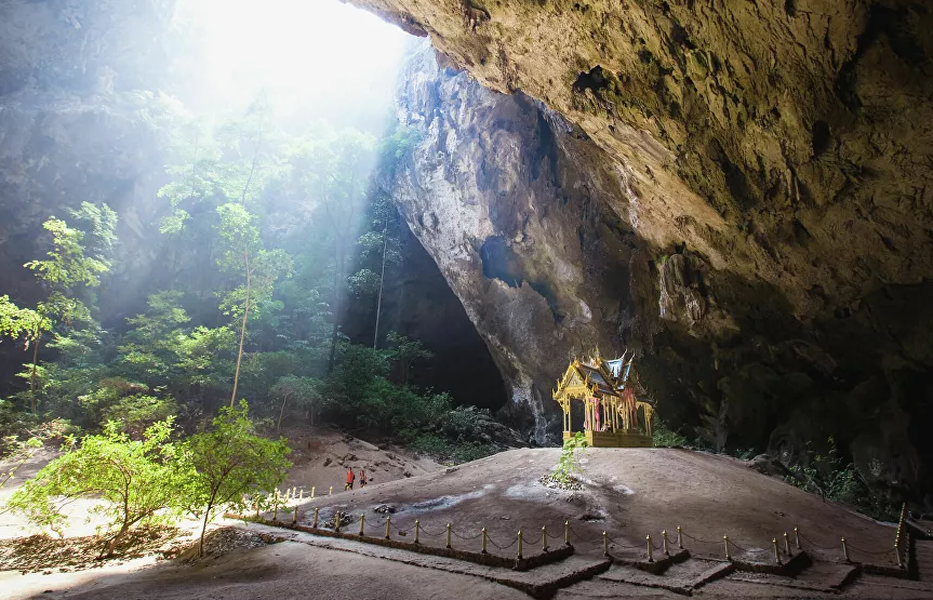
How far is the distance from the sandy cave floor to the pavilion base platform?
98cm

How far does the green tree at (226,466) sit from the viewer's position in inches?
378

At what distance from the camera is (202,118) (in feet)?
117

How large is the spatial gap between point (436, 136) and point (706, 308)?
1886cm

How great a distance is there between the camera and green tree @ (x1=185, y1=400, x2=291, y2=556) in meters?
9.59

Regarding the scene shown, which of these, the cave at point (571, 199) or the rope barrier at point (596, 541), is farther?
the cave at point (571, 199)

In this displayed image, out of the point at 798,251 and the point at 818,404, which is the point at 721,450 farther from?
the point at 798,251

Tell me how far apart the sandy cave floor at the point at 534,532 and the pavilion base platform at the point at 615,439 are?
98cm

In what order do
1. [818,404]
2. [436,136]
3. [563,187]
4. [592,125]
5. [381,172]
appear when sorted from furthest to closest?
[381,172]
[436,136]
[563,187]
[818,404]
[592,125]

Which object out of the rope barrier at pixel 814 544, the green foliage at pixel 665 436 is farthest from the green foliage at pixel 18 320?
the rope barrier at pixel 814 544

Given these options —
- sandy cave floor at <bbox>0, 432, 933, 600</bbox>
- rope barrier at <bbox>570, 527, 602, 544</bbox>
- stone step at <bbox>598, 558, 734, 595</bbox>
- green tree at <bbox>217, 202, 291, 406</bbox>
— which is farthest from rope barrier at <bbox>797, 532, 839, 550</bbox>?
green tree at <bbox>217, 202, 291, 406</bbox>

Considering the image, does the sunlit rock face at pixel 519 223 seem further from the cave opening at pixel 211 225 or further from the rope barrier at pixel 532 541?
the rope barrier at pixel 532 541

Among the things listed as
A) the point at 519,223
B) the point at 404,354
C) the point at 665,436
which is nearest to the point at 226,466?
the point at 665,436

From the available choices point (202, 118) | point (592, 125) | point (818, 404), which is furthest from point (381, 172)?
point (818, 404)

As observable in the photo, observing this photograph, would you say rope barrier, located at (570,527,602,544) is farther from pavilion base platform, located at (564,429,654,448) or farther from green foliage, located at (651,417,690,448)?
green foliage, located at (651,417,690,448)
